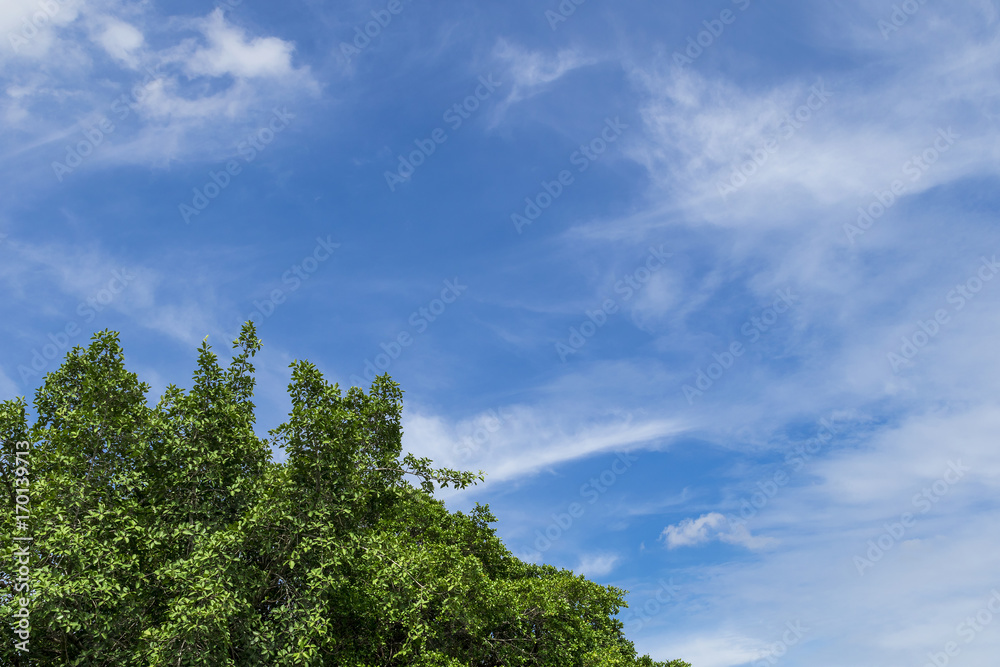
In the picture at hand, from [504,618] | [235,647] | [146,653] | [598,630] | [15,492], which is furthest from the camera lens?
[598,630]

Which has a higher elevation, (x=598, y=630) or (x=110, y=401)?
(x=110, y=401)

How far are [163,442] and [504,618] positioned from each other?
33.2 feet

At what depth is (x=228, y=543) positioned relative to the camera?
1616 cm

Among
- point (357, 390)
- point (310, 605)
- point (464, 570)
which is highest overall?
point (357, 390)

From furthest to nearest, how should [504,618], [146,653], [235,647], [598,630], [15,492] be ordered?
[598,630] < [504,618] < [15,492] < [235,647] < [146,653]

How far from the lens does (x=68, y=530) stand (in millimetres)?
15359

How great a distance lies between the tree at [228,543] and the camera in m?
15.5

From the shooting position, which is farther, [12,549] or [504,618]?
[504,618]

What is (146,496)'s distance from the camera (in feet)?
57.8

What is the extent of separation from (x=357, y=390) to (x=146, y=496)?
5894 mm

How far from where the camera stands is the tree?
1550 cm

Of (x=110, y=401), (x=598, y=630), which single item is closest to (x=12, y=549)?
(x=110, y=401)

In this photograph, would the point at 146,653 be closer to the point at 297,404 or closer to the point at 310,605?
the point at 310,605

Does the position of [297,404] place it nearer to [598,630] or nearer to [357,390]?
[357,390]
